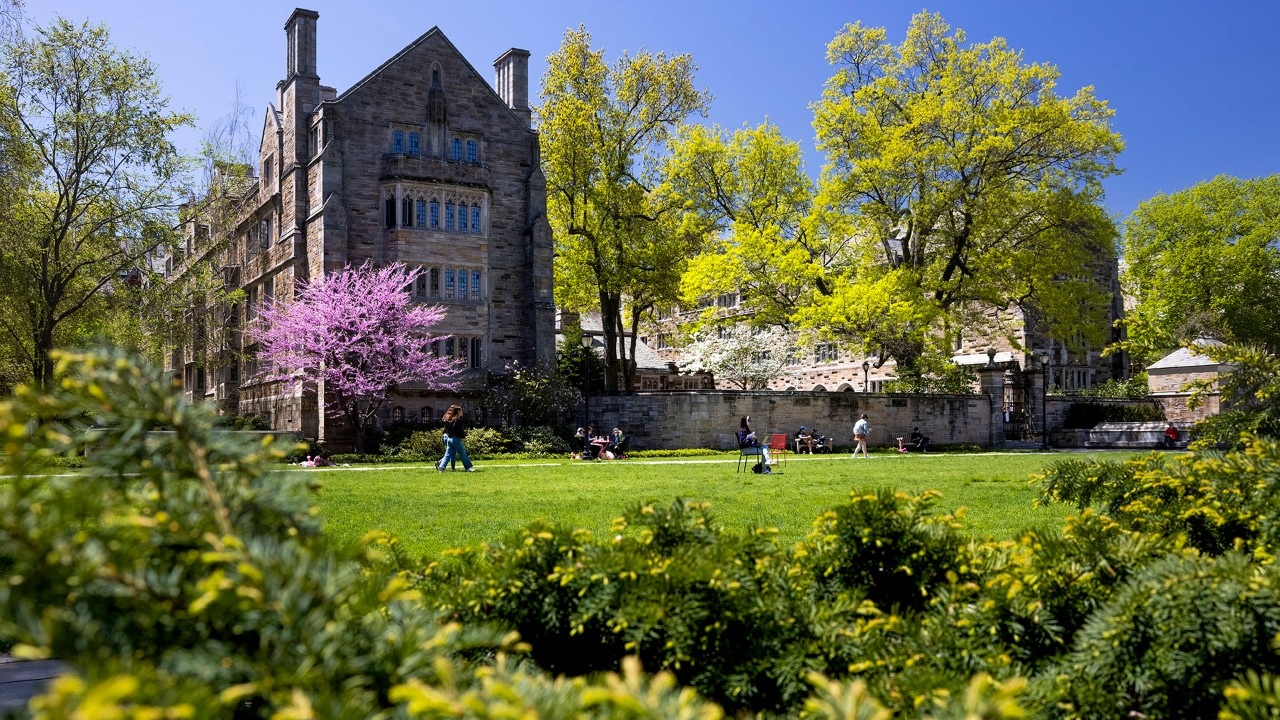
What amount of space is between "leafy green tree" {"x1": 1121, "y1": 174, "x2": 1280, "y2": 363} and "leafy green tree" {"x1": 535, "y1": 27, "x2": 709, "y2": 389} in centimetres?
2477

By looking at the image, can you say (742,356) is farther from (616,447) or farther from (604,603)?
(604,603)

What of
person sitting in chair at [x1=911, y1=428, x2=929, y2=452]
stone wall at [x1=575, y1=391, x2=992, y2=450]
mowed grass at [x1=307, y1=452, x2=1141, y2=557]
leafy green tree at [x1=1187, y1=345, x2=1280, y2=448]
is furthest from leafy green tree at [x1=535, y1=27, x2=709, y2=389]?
leafy green tree at [x1=1187, y1=345, x2=1280, y2=448]

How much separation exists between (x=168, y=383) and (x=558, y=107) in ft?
125

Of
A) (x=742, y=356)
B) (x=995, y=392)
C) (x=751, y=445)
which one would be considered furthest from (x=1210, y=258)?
(x=751, y=445)

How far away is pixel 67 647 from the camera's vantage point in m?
1.52

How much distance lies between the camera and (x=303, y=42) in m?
34.4

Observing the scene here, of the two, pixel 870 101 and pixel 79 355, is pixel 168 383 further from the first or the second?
pixel 870 101

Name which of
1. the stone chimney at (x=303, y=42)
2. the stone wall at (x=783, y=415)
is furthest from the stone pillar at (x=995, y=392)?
the stone chimney at (x=303, y=42)

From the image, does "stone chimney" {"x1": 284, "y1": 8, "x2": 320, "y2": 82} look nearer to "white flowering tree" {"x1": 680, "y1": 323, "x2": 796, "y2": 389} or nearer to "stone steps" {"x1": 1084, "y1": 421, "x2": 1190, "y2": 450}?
"white flowering tree" {"x1": 680, "y1": 323, "x2": 796, "y2": 389}

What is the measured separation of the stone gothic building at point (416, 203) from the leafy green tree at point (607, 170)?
9.14ft

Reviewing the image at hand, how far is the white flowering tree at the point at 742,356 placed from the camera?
50062mm

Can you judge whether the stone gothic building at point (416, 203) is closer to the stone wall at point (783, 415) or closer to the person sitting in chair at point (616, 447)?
the stone wall at point (783, 415)

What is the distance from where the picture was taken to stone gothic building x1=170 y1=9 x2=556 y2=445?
33500mm

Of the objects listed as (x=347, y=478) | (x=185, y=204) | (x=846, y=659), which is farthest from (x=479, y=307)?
(x=846, y=659)
